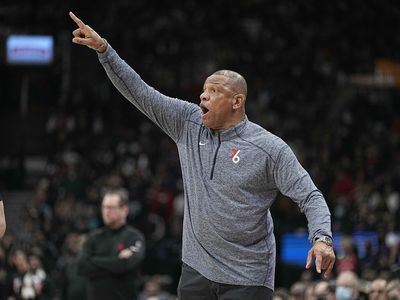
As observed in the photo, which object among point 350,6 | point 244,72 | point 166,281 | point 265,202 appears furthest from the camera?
point 350,6

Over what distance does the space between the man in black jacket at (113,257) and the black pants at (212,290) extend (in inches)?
112

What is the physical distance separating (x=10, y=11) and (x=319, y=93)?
27.4 ft

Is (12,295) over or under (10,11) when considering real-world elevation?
under

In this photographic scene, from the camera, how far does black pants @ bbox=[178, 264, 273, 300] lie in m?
4.94

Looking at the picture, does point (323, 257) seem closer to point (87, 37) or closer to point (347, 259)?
point (87, 37)

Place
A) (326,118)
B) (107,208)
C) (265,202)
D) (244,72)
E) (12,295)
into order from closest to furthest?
(265,202) → (107,208) → (12,295) → (326,118) → (244,72)

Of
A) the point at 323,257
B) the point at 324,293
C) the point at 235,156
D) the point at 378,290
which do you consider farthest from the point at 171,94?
the point at 323,257

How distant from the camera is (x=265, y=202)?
4988mm

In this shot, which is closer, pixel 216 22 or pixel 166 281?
pixel 166 281

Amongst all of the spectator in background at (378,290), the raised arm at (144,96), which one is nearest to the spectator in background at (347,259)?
the spectator in background at (378,290)

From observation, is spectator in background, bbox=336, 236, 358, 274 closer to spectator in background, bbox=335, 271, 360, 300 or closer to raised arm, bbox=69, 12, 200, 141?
spectator in background, bbox=335, 271, 360, 300

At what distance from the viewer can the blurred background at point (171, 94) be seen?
64.4 feet

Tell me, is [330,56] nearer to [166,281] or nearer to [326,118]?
[326,118]

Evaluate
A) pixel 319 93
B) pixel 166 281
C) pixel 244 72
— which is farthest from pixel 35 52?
pixel 166 281
